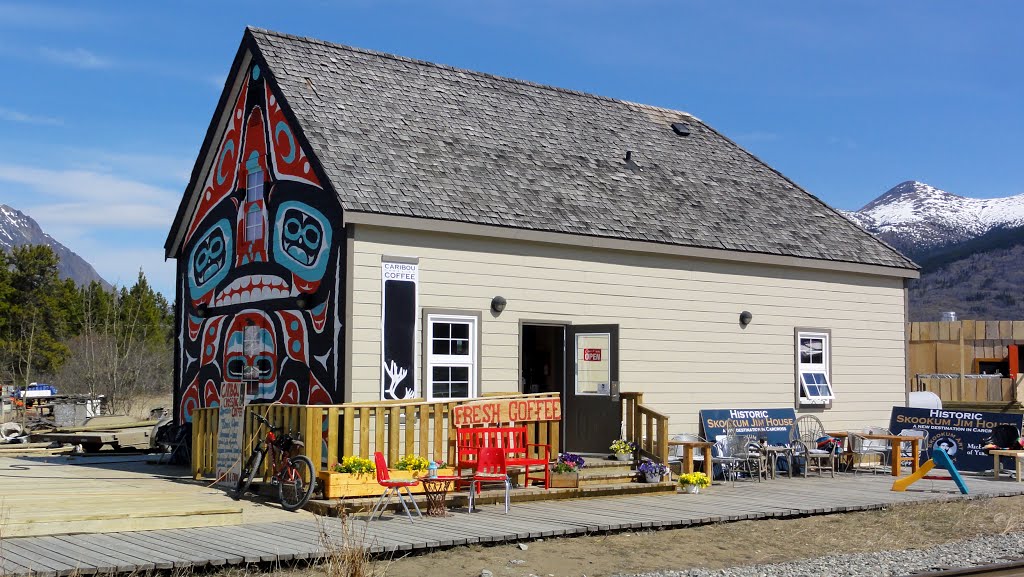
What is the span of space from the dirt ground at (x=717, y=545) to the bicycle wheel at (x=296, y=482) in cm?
262

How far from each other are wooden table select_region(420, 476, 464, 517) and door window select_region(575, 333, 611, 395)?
382cm

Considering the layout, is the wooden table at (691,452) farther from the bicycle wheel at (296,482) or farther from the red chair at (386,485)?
the bicycle wheel at (296,482)

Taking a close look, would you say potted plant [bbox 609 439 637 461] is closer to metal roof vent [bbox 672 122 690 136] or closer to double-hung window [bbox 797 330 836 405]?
double-hung window [bbox 797 330 836 405]

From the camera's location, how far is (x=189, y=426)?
17703 millimetres

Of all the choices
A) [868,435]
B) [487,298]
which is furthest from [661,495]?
[868,435]

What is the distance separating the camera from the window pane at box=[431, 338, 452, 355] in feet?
49.5

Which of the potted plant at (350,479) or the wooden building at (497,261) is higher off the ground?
the wooden building at (497,261)

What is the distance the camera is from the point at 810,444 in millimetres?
18922

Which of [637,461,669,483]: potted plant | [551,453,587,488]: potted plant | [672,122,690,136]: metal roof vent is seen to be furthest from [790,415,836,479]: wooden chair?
[672,122,690,136]: metal roof vent

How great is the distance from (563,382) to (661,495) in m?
2.53

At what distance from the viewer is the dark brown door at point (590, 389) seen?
15.8m

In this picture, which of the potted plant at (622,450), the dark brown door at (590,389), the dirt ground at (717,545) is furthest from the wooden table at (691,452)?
the dirt ground at (717,545)

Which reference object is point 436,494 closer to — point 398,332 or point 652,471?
point 398,332

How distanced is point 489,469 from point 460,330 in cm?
277
